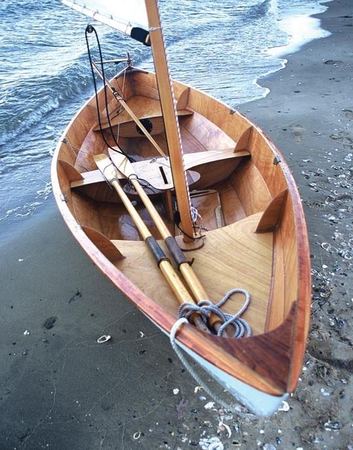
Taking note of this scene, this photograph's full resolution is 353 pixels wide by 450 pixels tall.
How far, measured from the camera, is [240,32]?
14328mm

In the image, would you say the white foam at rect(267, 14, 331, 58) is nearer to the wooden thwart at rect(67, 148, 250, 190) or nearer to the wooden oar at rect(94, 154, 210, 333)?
the wooden thwart at rect(67, 148, 250, 190)

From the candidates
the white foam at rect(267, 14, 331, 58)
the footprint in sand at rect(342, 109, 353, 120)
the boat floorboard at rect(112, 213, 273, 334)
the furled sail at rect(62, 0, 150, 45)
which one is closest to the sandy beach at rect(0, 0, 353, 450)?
the boat floorboard at rect(112, 213, 273, 334)

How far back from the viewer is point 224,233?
314cm

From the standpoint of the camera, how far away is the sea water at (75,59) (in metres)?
6.64

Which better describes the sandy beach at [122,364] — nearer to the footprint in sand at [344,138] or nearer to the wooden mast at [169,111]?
the footprint in sand at [344,138]

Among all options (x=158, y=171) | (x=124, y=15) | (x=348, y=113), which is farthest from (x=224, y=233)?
(x=348, y=113)

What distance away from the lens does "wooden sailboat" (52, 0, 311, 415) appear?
171cm

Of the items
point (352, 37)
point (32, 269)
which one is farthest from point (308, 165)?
point (352, 37)

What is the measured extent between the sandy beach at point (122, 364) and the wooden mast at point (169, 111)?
44.9 inches

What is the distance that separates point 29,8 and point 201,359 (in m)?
20.9

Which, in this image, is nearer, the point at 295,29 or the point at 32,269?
the point at 32,269

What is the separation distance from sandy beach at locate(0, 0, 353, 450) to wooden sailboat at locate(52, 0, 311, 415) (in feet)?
2.36

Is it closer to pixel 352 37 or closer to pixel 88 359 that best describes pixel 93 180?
pixel 88 359

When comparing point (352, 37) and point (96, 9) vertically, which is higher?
point (96, 9)
